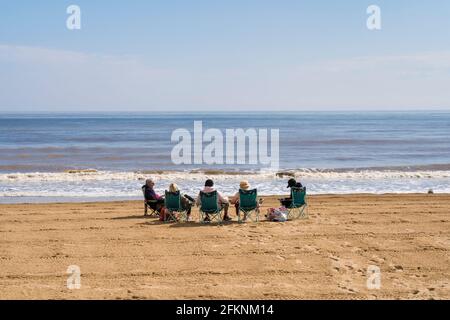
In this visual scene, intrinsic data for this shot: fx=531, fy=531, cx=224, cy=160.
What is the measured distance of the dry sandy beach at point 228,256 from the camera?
6.33 m

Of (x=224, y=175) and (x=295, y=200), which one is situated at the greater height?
(x=295, y=200)

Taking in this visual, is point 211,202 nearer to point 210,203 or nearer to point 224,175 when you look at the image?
point 210,203

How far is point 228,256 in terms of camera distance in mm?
7926

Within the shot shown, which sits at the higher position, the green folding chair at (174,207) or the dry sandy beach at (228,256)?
the green folding chair at (174,207)

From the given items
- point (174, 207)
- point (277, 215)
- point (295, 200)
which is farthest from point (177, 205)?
point (295, 200)

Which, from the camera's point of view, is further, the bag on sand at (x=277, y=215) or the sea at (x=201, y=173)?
the sea at (x=201, y=173)

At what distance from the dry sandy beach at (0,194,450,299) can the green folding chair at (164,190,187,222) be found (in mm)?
377

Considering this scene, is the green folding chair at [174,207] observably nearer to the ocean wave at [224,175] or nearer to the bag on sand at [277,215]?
the bag on sand at [277,215]

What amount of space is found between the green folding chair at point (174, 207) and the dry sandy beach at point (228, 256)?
1.24ft

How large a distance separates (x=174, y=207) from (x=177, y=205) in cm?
8

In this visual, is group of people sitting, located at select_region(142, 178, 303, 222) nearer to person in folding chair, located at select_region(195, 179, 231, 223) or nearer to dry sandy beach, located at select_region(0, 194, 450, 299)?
person in folding chair, located at select_region(195, 179, 231, 223)

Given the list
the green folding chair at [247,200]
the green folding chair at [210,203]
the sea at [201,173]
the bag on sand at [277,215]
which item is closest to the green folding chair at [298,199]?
the bag on sand at [277,215]

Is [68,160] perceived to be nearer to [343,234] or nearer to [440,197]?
[440,197]

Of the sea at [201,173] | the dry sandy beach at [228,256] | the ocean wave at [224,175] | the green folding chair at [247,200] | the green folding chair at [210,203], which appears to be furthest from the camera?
the ocean wave at [224,175]
